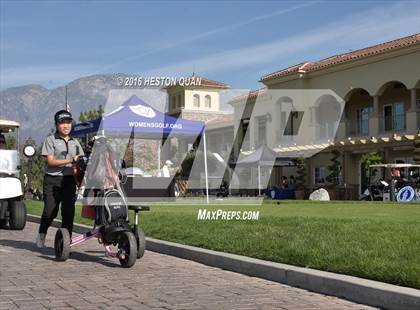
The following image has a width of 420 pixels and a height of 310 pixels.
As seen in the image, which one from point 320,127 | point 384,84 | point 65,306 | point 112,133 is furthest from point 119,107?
point 320,127

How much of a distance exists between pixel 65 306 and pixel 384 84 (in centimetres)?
2992

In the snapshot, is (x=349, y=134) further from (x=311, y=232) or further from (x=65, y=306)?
(x=65, y=306)

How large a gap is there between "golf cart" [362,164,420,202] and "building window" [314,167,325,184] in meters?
6.78

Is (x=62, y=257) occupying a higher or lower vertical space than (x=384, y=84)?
lower

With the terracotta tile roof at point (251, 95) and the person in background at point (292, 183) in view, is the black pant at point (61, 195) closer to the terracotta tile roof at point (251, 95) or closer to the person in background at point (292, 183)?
the person in background at point (292, 183)

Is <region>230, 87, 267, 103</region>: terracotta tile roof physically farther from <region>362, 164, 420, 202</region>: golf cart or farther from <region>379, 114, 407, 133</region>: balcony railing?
<region>362, 164, 420, 202</region>: golf cart

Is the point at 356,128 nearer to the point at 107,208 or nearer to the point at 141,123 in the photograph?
the point at 141,123

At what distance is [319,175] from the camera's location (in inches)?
1522

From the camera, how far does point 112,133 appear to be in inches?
780

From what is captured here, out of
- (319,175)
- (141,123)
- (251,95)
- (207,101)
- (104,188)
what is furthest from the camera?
(207,101)

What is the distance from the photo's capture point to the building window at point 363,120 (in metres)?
35.7

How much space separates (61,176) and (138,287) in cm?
301

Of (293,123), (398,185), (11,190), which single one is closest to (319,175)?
(293,123)

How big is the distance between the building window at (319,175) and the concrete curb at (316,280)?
29.8m
